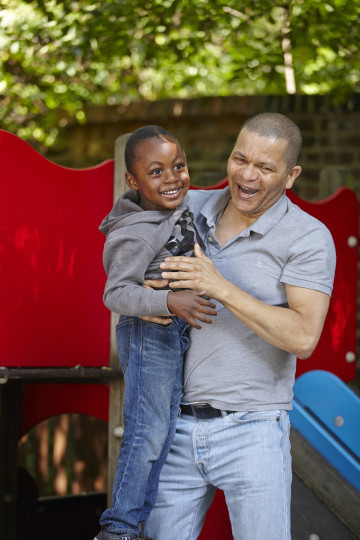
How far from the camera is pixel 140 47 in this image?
19.7 feet

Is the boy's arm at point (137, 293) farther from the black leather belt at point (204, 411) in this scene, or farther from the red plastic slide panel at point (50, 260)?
the red plastic slide panel at point (50, 260)

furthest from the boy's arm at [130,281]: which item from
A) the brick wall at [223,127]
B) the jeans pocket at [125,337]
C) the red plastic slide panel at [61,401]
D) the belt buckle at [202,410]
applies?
the brick wall at [223,127]

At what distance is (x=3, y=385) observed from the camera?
394 cm

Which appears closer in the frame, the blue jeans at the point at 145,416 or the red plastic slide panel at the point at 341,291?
the blue jeans at the point at 145,416

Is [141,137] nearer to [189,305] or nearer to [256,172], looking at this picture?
[256,172]

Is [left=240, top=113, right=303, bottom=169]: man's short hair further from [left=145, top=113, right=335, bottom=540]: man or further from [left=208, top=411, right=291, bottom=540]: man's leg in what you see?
[left=208, top=411, right=291, bottom=540]: man's leg

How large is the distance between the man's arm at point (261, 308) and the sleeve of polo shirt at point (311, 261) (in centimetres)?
4

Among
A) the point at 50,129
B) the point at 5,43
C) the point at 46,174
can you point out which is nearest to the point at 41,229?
the point at 46,174

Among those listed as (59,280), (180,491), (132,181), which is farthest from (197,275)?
(59,280)

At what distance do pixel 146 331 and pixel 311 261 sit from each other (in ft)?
1.96

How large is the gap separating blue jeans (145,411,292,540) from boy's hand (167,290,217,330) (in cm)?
37

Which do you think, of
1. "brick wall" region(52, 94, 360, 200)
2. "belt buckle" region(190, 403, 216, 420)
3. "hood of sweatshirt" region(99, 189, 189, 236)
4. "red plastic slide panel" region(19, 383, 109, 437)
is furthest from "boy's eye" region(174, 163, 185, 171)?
"brick wall" region(52, 94, 360, 200)

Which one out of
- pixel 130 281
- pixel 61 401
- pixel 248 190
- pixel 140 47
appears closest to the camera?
pixel 130 281

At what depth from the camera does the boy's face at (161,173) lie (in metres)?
2.33
